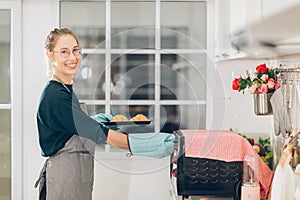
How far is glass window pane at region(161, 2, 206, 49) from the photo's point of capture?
2855 mm

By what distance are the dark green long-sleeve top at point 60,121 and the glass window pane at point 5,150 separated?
2.59 feet

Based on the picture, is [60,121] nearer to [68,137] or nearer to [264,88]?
[68,137]

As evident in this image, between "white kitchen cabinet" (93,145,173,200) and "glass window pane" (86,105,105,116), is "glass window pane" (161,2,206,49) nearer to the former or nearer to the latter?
"glass window pane" (86,105,105,116)

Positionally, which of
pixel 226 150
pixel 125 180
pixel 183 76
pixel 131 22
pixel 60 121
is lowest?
pixel 125 180

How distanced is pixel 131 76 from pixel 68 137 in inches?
35.6

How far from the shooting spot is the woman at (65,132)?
6.63 feet

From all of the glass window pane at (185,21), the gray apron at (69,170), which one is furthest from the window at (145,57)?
the gray apron at (69,170)

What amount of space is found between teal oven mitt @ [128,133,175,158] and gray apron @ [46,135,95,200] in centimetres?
22

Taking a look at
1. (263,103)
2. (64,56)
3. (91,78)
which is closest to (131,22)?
(91,78)

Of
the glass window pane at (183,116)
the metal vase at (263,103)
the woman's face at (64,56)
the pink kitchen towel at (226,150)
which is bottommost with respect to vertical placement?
the pink kitchen towel at (226,150)

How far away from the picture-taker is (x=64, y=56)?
223 centimetres

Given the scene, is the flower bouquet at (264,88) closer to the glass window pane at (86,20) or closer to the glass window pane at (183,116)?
the glass window pane at (183,116)

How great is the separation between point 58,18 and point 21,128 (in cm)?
66

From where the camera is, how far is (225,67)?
277cm
